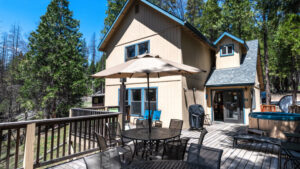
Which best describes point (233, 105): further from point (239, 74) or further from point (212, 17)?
point (212, 17)

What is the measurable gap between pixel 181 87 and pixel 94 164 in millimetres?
6203

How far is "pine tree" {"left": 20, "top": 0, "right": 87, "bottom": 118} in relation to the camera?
554 inches

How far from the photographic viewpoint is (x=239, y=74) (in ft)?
30.2

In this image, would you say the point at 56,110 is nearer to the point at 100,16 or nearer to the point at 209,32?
the point at 100,16

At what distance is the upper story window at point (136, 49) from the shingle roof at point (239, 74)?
4540 millimetres

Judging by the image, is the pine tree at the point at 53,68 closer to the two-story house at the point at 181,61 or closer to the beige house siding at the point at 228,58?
the two-story house at the point at 181,61

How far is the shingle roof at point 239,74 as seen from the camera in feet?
28.1

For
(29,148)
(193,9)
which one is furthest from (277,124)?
(193,9)

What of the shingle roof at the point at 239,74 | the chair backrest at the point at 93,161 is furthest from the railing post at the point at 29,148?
the shingle roof at the point at 239,74

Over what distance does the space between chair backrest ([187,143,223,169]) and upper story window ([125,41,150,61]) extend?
301 inches

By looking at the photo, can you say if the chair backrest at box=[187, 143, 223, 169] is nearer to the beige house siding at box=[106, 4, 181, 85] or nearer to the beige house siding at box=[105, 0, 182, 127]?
the beige house siding at box=[105, 0, 182, 127]

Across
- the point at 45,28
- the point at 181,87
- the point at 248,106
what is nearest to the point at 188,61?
the point at 181,87

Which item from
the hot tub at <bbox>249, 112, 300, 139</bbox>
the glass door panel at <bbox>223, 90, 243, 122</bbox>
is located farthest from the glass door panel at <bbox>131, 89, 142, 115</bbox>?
the hot tub at <bbox>249, 112, 300, 139</bbox>

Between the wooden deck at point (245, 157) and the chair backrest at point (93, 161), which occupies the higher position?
the chair backrest at point (93, 161)
